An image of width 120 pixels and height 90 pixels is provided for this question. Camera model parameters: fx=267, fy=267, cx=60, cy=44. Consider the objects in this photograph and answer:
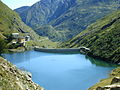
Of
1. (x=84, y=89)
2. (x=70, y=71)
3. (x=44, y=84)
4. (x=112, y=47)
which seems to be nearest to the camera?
(x=84, y=89)

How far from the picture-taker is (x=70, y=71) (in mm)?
133125

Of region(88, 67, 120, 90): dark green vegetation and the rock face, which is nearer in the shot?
region(88, 67, 120, 90): dark green vegetation

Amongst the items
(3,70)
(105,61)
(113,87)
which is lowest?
(105,61)

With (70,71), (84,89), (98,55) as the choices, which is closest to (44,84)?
(84,89)

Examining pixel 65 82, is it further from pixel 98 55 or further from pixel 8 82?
pixel 98 55

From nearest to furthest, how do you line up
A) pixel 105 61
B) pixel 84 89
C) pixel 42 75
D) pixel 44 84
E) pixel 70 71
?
pixel 84 89 < pixel 44 84 < pixel 42 75 < pixel 70 71 < pixel 105 61

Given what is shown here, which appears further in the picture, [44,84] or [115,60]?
[115,60]

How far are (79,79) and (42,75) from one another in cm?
1942

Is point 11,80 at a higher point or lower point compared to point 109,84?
higher

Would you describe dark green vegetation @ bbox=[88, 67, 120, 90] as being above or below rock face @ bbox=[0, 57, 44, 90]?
below

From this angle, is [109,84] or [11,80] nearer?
[11,80]

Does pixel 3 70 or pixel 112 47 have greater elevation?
pixel 3 70

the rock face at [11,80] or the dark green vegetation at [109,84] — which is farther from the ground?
the rock face at [11,80]

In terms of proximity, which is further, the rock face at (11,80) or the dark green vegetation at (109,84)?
the rock face at (11,80)
